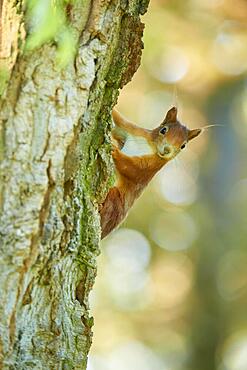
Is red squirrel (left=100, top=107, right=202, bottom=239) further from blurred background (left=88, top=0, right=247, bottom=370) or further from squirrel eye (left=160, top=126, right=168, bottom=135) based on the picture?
blurred background (left=88, top=0, right=247, bottom=370)

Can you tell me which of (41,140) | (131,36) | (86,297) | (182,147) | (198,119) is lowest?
(86,297)

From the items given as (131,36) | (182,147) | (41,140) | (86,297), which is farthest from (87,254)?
(182,147)

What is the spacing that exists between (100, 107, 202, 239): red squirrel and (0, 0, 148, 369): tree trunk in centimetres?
77

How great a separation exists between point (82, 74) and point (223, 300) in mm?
7573

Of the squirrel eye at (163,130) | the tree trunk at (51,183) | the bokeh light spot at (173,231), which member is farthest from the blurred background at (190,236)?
the tree trunk at (51,183)

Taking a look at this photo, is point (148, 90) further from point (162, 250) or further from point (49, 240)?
point (49, 240)

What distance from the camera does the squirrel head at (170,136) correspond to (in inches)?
135

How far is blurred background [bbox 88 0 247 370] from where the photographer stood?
373 inches

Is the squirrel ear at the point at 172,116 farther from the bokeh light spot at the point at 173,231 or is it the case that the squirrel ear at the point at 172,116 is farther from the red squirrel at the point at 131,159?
the bokeh light spot at the point at 173,231

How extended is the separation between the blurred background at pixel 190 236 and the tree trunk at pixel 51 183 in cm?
670

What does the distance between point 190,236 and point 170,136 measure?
6726 millimetres

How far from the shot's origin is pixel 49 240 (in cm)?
220

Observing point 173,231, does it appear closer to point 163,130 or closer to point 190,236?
point 190,236

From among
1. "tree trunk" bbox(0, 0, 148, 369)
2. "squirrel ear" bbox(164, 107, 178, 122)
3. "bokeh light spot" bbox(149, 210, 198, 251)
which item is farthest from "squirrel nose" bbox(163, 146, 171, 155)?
"bokeh light spot" bbox(149, 210, 198, 251)
